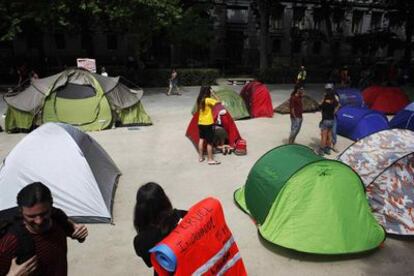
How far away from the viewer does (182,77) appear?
77.3 ft

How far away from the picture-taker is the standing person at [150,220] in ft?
9.27

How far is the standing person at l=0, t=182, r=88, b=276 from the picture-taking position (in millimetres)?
2438

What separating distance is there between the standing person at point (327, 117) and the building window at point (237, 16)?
2875 centimetres

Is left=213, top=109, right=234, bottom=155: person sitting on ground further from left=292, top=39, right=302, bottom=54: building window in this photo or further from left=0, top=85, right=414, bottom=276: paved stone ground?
left=292, top=39, right=302, bottom=54: building window

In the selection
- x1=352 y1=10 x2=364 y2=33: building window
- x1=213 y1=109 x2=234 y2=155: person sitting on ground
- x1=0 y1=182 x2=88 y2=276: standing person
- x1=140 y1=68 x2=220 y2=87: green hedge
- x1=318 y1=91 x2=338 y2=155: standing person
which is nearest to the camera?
x1=0 y1=182 x2=88 y2=276: standing person

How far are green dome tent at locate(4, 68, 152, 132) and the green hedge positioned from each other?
10866 mm

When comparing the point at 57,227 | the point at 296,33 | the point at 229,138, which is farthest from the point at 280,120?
the point at 296,33

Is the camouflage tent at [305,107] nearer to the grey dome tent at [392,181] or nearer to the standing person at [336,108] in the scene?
the standing person at [336,108]

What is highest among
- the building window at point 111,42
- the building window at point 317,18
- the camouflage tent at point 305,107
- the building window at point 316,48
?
the building window at point 317,18

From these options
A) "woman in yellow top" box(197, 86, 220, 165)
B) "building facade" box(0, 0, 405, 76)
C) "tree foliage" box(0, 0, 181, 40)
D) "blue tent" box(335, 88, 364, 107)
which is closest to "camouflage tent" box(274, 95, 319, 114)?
"blue tent" box(335, 88, 364, 107)

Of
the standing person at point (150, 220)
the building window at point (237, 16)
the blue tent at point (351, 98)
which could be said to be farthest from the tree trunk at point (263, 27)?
the standing person at point (150, 220)

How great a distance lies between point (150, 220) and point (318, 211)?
304 cm

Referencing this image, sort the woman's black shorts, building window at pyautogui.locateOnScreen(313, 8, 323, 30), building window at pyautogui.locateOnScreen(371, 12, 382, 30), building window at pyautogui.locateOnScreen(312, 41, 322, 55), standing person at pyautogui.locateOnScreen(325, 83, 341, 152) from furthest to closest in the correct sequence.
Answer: building window at pyautogui.locateOnScreen(371, 12, 382, 30), building window at pyautogui.locateOnScreen(312, 41, 322, 55), building window at pyautogui.locateOnScreen(313, 8, 323, 30), standing person at pyautogui.locateOnScreen(325, 83, 341, 152), the woman's black shorts

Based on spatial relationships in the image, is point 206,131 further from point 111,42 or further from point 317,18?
point 317,18
